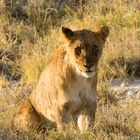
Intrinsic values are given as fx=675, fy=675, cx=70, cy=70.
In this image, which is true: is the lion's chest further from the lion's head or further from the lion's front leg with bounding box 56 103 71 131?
the lion's head

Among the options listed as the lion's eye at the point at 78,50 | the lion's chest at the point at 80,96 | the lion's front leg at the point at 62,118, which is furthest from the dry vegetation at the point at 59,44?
the lion's eye at the point at 78,50

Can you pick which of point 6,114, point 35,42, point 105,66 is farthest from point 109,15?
point 6,114

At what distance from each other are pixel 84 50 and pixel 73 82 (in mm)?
361

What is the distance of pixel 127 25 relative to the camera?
33.6ft

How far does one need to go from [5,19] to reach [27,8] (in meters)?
0.57

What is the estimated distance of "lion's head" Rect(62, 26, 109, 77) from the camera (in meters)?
5.50

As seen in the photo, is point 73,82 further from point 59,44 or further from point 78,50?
point 59,44

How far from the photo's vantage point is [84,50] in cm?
552

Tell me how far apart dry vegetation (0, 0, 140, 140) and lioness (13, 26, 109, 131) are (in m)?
0.14

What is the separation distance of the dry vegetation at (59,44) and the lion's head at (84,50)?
54 centimetres

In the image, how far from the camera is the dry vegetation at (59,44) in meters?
5.98

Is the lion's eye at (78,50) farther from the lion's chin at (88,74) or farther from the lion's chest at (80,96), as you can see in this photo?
the lion's chest at (80,96)

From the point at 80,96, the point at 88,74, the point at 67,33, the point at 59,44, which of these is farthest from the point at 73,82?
the point at 59,44

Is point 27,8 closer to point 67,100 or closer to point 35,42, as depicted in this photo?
point 35,42
